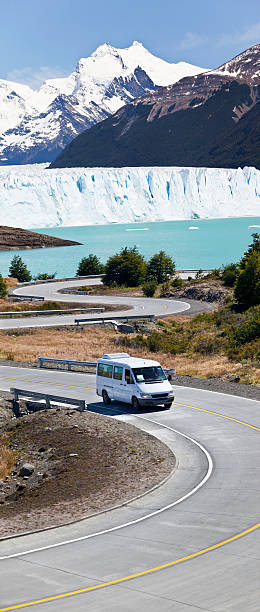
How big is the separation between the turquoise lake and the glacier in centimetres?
608

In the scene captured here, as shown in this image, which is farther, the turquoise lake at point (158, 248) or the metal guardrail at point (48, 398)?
the turquoise lake at point (158, 248)

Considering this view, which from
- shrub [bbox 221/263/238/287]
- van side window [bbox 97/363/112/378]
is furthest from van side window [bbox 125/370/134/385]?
shrub [bbox 221/263/238/287]

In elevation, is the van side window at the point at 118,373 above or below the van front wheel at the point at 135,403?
above

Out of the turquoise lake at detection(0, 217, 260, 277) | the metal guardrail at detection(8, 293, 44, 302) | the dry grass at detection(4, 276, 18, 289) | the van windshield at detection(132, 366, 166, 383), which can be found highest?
the turquoise lake at detection(0, 217, 260, 277)

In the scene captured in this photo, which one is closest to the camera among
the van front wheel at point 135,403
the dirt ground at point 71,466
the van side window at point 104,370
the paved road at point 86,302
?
the dirt ground at point 71,466

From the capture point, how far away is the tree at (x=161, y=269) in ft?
262

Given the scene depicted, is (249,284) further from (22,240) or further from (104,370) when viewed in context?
(22,240)

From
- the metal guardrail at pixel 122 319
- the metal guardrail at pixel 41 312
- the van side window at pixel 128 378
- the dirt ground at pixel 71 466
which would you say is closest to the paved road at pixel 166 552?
the dirt ground at pixel 71 466

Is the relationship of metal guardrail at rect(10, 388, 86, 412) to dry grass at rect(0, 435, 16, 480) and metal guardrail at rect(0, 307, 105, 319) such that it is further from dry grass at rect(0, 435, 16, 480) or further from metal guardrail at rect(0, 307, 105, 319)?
metal guardrail at rect(0, 307, 105, 319)

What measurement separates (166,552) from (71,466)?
23.4 feet

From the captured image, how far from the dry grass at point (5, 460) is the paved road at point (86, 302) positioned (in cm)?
2847

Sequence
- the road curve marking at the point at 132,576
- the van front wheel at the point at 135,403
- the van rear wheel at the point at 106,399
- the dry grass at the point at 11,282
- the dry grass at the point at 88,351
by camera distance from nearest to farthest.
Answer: the road curve marking at the point at 132,576 → the van front wheel at the point at 135,403 → the van rear wheel at the point at 106,399 → the dry grass at the point at 88,351 → the dry grass at the point at 11,282

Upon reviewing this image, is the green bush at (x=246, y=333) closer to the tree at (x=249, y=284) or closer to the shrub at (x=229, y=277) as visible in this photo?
the tree at (x=249, y=284)

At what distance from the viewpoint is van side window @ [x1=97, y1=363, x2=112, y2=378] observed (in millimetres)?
26087
